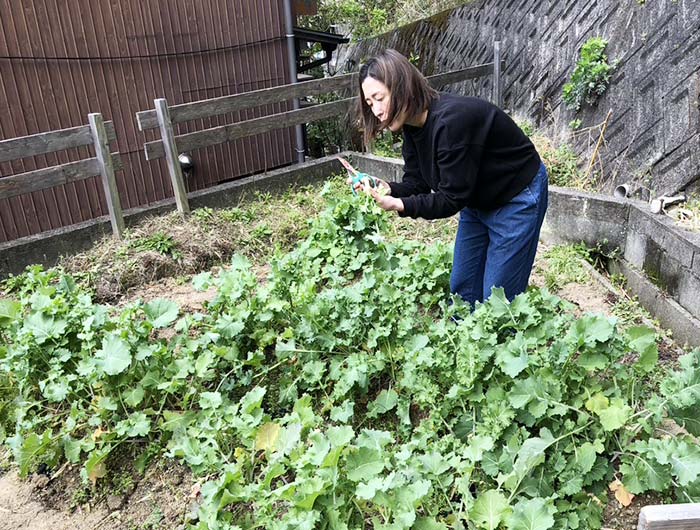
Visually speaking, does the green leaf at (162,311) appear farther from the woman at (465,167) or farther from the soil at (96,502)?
the woman at (465,167)

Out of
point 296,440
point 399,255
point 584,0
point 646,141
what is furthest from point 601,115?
point 296,440

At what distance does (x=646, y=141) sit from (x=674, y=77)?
563 millimetres

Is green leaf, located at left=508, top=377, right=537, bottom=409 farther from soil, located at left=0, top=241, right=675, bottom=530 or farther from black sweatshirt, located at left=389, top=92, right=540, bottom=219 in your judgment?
black sweatshirt, located at left=389, top=92, right=540, bottom=219

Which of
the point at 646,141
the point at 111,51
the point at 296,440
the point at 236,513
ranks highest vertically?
the point at 111,51

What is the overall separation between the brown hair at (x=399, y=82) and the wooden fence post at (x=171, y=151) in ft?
12.0

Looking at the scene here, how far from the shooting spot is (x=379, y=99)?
2.71 meters

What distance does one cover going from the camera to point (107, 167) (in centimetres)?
545

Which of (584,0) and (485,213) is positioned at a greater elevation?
(584,0)

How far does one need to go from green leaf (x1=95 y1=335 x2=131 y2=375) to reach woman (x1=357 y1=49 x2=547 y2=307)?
1544 millimetres

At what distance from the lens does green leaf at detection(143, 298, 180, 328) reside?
11.0 ft

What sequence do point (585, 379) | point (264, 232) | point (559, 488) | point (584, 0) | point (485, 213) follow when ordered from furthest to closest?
point (584, 0) < point (264, 232) < point (485, 213) < point (585, 379) < point (559, 488)

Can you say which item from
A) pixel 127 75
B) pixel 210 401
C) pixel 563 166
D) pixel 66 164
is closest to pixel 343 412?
pixel 210 401

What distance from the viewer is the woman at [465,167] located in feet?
8.71

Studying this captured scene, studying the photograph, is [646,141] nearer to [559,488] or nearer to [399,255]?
[399,255]
